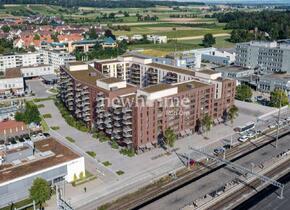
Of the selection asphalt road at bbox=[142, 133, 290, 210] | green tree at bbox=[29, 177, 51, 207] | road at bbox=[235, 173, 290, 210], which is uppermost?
green tree at bbox=[29, 177, 51, 207]

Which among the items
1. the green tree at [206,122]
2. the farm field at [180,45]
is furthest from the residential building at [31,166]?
the farm field at [180,45]

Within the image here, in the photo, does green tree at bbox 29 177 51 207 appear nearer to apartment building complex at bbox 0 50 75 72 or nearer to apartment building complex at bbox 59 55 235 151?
apartment building complex at bbox 59 55 235 151

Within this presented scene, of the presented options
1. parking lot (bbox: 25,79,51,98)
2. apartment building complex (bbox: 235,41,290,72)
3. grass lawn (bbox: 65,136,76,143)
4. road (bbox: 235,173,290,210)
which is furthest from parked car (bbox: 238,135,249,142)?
parking lot (bbox: 25,79,51,98)

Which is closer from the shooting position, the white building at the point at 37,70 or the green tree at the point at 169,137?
the green tree at the point at 169,137

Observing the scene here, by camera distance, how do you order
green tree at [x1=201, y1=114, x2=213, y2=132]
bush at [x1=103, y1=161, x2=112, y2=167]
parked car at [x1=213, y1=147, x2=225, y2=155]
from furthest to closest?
green tree at [x1=201, y1=114, x2=213, y2=132]
parked car at [x1=213, y1=147, x2=225, y2=155]
bush at [x1=103, y1=161, x2=112, y2=167]

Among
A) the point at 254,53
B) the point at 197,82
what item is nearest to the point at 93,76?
the point at 197,82

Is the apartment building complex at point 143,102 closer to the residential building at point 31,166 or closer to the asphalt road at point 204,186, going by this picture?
the residential building at point 31,166

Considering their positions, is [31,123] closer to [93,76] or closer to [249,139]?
[93,76]
